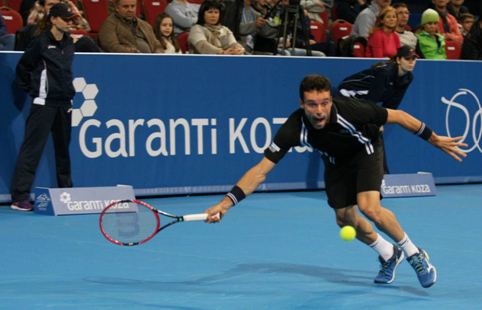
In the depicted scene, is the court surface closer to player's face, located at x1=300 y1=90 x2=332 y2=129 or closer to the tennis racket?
the tennis racket

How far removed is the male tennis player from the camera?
21.9 ft

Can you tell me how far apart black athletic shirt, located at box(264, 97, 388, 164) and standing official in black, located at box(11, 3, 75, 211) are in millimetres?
4422

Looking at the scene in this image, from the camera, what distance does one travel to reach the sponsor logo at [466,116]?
1422 cm

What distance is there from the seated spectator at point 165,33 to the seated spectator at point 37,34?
1.17 meters

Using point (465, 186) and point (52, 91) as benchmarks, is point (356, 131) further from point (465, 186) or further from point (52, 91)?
point (465, 186)

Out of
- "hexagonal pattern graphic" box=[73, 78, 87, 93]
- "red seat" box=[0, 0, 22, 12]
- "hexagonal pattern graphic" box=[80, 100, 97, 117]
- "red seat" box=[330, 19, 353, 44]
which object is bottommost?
"hexagonal pattern graphic" box=[80, 100, 97, 117]

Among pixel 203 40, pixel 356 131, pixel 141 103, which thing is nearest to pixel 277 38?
pixel 203 40

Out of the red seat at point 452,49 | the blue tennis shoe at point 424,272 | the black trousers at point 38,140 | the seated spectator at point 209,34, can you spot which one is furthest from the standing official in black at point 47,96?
the red seat at point 452,49

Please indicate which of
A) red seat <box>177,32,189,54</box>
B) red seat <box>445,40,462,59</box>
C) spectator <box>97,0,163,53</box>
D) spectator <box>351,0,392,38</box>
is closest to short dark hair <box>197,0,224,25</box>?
red seat <box>177,32,189,54</box>

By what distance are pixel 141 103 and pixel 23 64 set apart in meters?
1.82

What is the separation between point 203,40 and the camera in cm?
1274

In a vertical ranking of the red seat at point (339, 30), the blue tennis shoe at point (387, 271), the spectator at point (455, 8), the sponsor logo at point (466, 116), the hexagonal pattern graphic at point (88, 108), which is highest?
the spectator at point (455, 8)

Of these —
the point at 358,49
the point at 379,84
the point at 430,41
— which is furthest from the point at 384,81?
the point at 430,41

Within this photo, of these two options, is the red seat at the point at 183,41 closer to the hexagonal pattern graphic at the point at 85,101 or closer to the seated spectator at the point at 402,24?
the hexagonal pattern graphic at the point at 85,101
